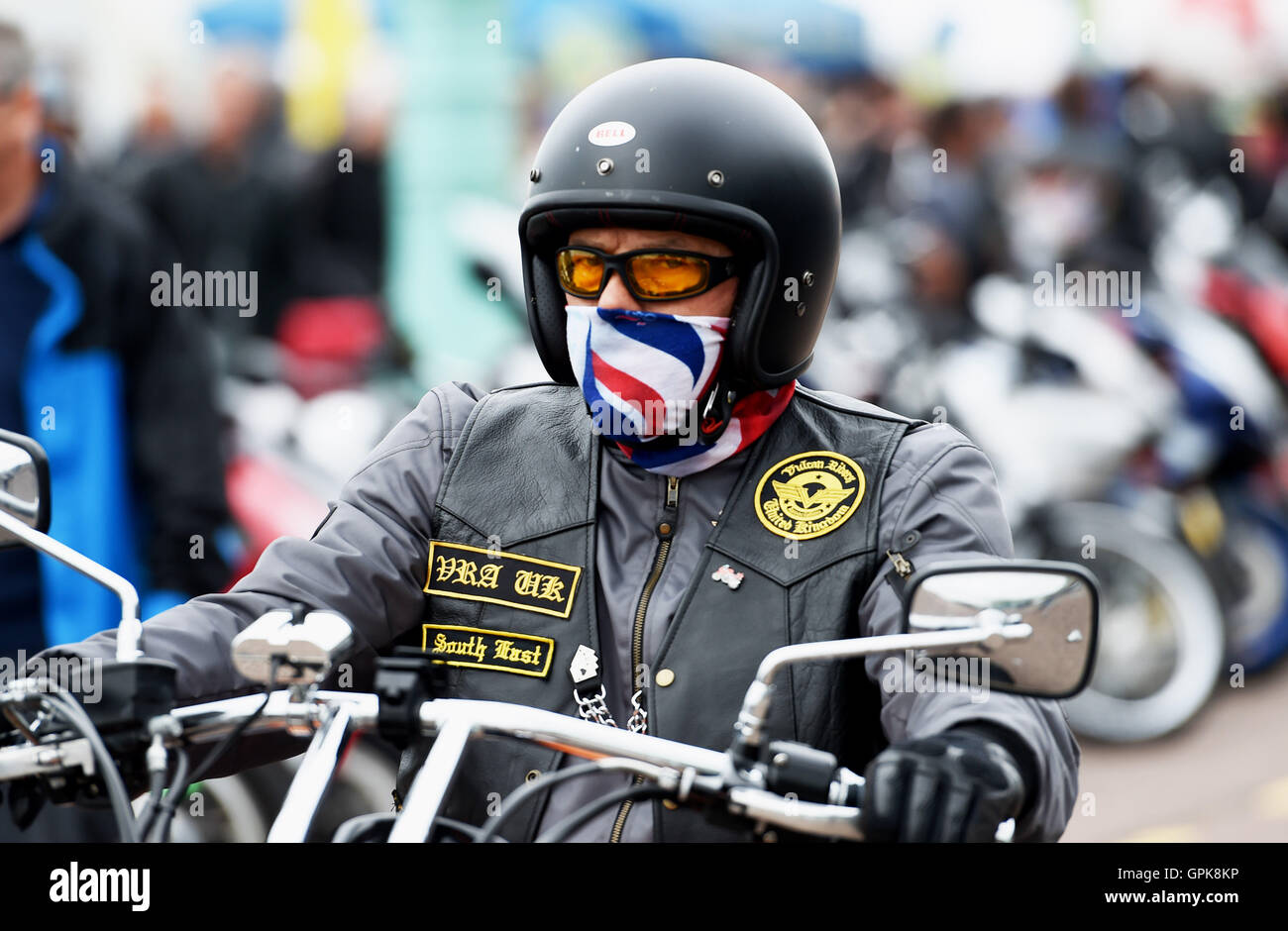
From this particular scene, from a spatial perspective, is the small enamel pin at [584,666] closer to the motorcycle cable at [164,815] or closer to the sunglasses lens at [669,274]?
the sunglasses lens at [669,274]

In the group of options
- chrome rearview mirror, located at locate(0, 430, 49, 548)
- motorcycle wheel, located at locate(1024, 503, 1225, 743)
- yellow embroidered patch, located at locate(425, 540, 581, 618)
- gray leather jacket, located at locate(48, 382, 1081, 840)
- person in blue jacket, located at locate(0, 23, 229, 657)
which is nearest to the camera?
chrome rearview mirror, located at locate(0, 430, 49, 548)

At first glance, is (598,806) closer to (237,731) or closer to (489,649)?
(237,731)

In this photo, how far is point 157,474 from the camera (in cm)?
470

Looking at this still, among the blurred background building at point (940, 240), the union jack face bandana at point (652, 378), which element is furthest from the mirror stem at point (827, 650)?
the blurred background building at point (940, 240)

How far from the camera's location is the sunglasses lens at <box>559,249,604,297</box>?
2990mm

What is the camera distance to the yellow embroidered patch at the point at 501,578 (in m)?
2.86

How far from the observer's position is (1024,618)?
2.07m

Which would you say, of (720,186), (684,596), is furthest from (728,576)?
(720,186)

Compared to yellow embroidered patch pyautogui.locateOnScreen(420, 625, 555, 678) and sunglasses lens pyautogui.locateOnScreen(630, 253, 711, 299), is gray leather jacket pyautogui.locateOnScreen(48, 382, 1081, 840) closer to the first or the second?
yellow embroidered patch pyautogui.locateOnScreen(420, 625, 555, 678)

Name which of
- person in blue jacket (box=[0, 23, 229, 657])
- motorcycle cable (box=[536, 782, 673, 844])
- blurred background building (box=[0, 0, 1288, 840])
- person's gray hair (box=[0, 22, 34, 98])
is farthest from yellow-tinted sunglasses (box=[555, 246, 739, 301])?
blurred background building (box=[0, 0, 1288, 840])

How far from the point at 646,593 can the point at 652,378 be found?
0.38m

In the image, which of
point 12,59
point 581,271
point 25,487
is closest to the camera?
point 25,487

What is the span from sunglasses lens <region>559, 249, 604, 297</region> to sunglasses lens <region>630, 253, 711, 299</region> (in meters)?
0.07
